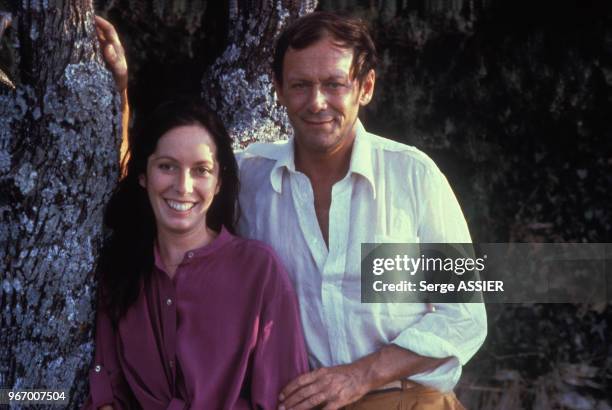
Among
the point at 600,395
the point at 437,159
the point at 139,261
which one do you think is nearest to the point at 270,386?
the point at 139,261

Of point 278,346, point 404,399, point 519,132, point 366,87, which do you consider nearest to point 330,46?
point 366,87

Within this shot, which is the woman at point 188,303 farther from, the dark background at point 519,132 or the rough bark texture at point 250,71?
the dark background at point 519,132

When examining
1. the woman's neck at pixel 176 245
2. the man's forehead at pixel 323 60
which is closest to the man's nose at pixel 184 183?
the woman's neck at pixel 176 245

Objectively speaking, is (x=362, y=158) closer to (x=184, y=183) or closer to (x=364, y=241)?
(x=364, y=241)

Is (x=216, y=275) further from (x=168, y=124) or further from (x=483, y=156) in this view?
(x=483, y=156)

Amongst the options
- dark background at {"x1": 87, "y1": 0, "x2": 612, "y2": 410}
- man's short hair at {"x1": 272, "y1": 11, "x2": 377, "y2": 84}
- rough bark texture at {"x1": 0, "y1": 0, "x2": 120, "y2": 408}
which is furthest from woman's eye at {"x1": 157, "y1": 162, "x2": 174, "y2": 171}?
dark background at {"x1": 87, "y1": 0, "x2": 612, "y2": 410}

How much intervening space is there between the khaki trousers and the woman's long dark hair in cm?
46

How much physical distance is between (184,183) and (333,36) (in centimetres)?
46

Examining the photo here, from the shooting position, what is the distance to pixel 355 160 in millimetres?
1954

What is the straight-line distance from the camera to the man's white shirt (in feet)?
6.29

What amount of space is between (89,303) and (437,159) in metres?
1.50

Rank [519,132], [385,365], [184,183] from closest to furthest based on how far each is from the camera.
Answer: [184,183] → [385,365] → [519,132]

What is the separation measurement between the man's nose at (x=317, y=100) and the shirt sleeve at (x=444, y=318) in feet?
0.89

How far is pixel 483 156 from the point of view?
3.06m
